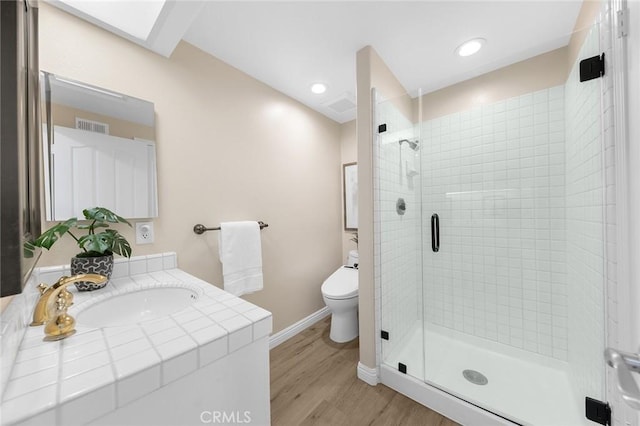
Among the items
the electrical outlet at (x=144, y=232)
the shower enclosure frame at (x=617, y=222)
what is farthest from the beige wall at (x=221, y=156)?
the shower enclosure frame at (x=617, y=222)

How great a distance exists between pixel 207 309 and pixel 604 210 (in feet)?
5.18

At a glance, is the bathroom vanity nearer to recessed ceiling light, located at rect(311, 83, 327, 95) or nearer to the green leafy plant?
the green leafy plant

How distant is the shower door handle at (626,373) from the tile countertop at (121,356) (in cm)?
83

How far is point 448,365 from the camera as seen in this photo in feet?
5.57

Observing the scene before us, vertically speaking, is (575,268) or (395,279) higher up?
(575,268)

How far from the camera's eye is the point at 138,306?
1.08 m

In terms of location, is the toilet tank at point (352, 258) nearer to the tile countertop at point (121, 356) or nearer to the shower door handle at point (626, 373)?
the tile countertop at point (121, 356)

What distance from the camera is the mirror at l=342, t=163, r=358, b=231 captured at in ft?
8.74

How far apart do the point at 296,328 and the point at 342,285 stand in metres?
0.60

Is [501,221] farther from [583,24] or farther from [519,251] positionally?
[583,24]

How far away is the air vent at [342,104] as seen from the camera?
2219mm

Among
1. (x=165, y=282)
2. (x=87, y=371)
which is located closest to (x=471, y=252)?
(x=165, y=282)

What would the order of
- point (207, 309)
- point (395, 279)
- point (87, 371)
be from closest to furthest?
point (87, 371)
point (207, 309)
point (395, 279)

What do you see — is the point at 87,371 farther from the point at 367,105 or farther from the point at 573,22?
the point at 573,22
